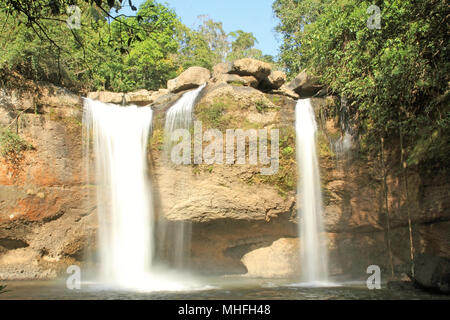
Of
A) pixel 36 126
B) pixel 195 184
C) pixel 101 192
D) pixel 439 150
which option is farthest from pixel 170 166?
pixel 439 150

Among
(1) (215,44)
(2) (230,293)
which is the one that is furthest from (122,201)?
(1) (215,44)

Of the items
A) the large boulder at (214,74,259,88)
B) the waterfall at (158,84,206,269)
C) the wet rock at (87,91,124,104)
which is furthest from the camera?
the wet rock at (87,91,124,104)

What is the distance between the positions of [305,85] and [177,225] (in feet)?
23.1

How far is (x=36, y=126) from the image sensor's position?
11727mm

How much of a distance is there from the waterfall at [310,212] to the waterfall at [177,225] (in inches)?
127

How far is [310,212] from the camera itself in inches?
473

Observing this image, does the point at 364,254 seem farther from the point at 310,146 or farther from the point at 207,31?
the point at 207,31

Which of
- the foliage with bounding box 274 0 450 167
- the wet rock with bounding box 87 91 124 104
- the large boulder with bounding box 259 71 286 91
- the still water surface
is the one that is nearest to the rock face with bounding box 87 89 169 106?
the wet rock with bounding box 87 91 124 104

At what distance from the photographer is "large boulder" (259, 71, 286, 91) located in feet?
48.8

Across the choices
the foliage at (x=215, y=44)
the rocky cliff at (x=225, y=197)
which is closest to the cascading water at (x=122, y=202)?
the rocky cliff at (x=225, y=197)

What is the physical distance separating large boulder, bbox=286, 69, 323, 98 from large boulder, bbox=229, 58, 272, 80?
1652 millimetres

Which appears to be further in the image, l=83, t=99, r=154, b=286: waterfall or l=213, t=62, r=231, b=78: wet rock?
l=213, t=62, r=231, b=78: wet rock

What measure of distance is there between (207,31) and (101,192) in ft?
87.6

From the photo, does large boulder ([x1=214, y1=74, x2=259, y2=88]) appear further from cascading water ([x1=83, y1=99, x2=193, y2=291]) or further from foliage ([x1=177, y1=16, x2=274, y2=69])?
foliage ([x1=177, y1=16, x2=274, y2=69])
